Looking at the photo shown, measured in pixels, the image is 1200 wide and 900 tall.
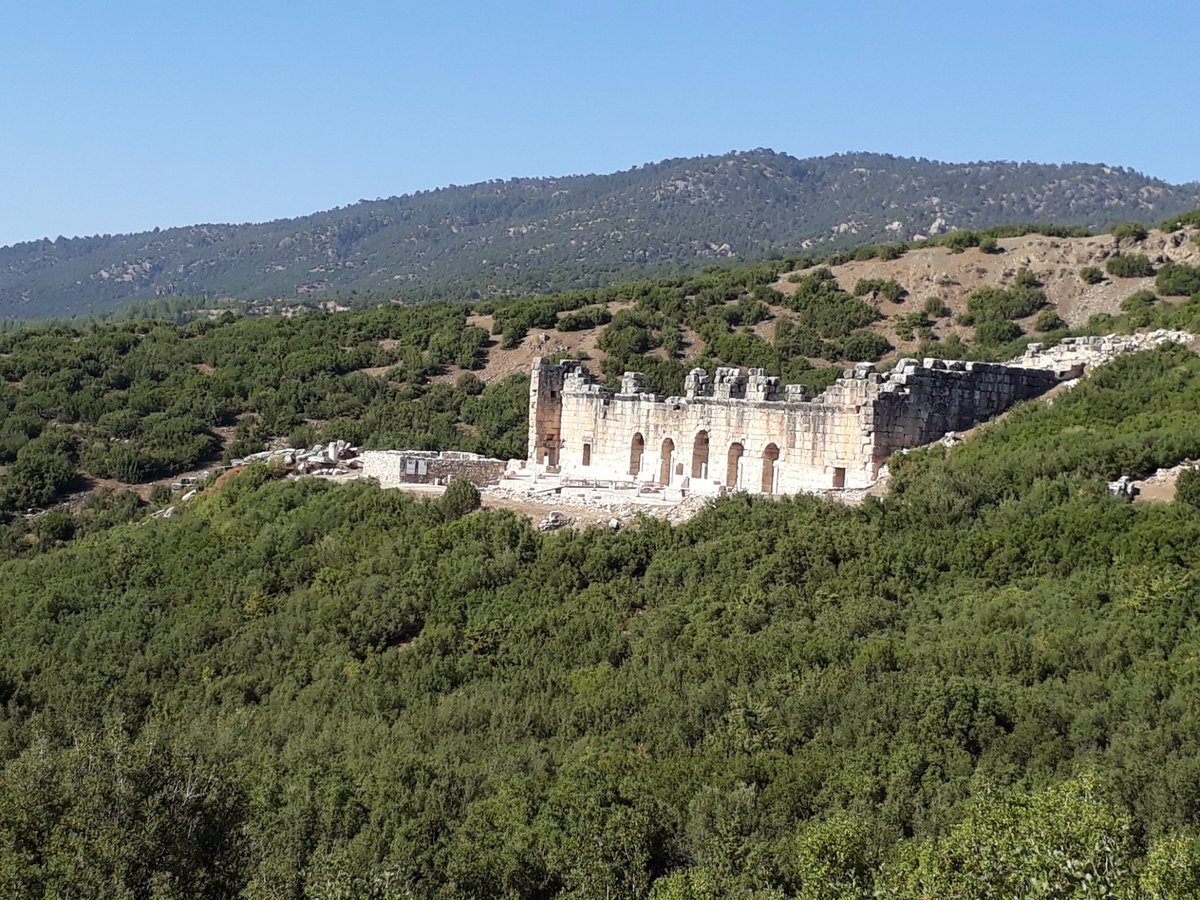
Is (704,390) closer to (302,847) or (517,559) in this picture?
(517,559)

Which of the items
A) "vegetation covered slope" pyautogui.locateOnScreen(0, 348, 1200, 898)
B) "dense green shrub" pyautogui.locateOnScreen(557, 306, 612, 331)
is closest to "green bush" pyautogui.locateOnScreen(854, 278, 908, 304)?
"dense green shrub" pyautogui.locateOnScreen(557, 306, 612, 331)

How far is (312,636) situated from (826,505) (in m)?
9.71

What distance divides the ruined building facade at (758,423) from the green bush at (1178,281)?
60.9ft

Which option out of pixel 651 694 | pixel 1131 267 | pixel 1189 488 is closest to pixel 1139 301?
pixel 1131 267

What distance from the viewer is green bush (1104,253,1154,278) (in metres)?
51.8

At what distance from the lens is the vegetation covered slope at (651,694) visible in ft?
50.1

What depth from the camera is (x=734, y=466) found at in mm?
31078

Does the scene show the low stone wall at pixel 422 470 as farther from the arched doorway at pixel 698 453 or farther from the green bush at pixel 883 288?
the green bush at pixel 883 288

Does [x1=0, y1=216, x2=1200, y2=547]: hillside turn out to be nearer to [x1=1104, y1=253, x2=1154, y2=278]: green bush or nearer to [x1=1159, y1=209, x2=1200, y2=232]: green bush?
[x1=1104, y1=253, x2=1154, y2=278]: green bush

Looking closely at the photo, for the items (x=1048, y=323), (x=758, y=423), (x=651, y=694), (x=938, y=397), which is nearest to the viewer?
(x=651, y=694)

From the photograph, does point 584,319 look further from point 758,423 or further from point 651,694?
point 651,694

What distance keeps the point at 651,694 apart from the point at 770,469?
33.6ft

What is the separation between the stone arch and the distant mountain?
216 ft

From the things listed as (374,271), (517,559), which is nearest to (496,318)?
(517,559)
